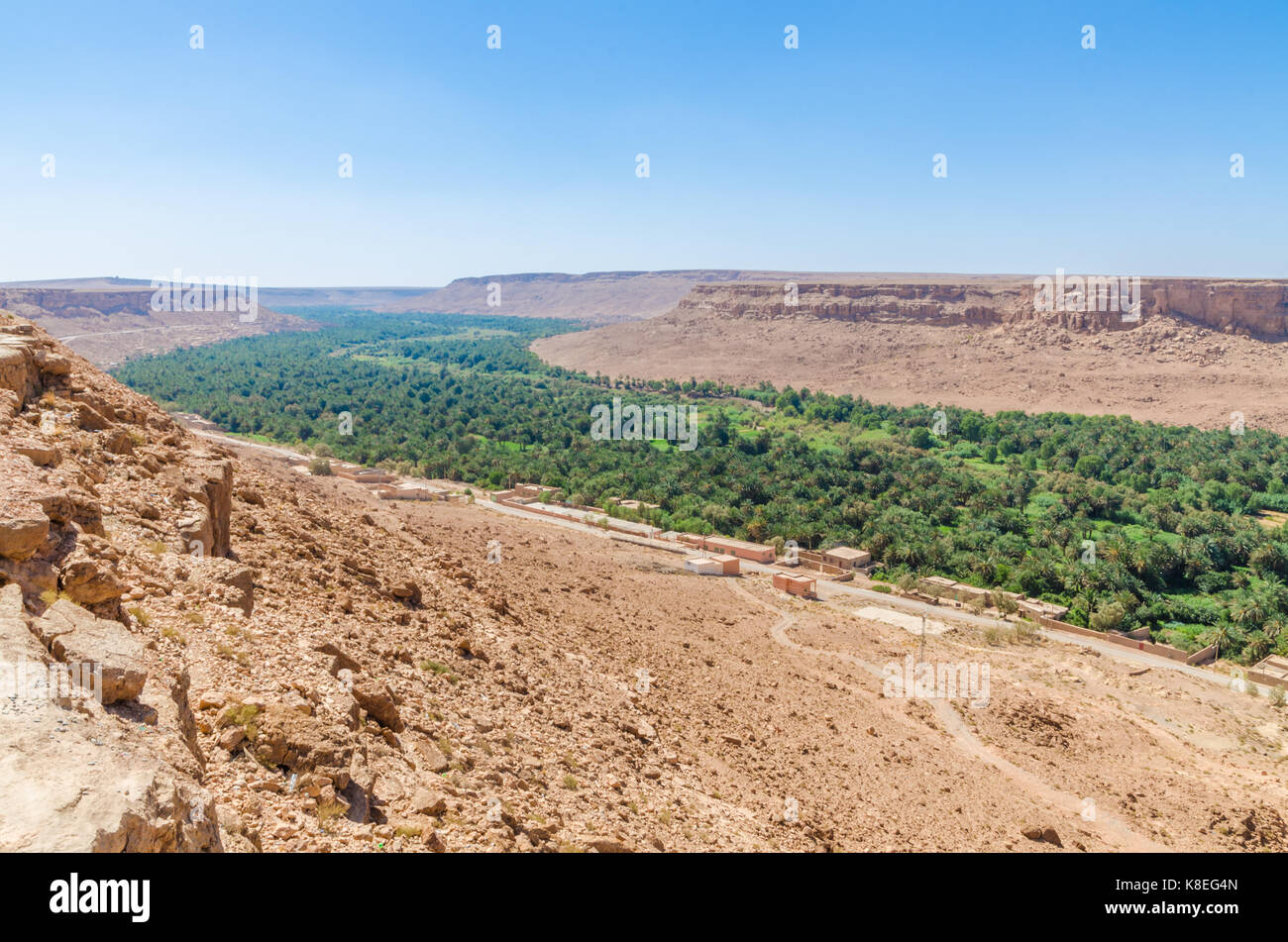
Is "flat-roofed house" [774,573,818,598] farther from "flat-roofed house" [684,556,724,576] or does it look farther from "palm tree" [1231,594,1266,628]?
"palm tree" [1231,594,1266,628]

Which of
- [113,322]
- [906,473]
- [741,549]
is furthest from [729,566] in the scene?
[113,322]

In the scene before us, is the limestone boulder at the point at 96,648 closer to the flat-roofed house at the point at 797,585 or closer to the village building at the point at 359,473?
the flat-roofed house at the point at 797,585

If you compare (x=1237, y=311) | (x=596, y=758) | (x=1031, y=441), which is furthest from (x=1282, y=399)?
(x=596, y=758)

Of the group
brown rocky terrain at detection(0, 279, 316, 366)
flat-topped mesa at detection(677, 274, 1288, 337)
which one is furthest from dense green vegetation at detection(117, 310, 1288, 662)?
brown rocky terrain at detection(0, 279, 316, 366)

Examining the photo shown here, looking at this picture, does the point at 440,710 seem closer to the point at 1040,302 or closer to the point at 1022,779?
the point at 1022,779

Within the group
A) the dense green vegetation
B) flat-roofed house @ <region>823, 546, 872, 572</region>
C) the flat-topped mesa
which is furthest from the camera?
the flat-topped mesa
